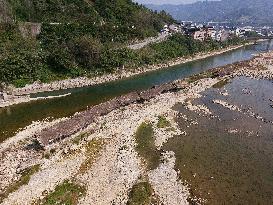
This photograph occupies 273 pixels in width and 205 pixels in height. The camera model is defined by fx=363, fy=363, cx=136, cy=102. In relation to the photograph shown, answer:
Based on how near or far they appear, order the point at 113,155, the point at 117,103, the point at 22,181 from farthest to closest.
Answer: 1. the point at 117,103
2. the point at 113,155
3. the point at 22,181

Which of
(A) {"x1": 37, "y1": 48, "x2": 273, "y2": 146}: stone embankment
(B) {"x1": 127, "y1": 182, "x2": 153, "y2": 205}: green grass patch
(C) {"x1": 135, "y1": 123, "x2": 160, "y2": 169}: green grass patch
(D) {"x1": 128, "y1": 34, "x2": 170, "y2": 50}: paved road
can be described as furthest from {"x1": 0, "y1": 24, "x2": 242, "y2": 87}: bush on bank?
(B) {"x1": 127, "y1": 182, "x2": 153, "y2": 205}: green grass patch

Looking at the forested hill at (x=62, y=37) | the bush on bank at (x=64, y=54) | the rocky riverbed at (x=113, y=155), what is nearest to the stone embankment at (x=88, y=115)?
the rocky riverbed at (x=113, y=155)

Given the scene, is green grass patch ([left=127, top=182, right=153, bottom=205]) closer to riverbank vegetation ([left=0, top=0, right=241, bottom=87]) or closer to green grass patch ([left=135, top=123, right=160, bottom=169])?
green grass patch ([left=135, top=123, right=160, bottom=169])

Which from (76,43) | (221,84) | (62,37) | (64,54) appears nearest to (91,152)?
(64,54)

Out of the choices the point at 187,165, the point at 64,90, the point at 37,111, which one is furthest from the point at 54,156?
the point at 64,90

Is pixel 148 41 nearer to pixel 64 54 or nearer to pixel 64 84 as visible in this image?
pixel 64 54

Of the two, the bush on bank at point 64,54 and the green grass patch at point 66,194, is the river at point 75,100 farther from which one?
the green grass patch at point 66,194
